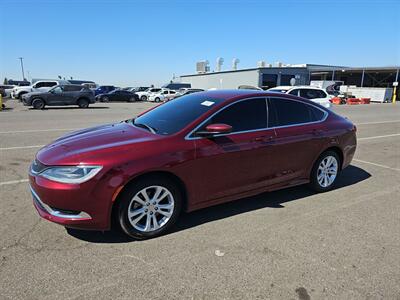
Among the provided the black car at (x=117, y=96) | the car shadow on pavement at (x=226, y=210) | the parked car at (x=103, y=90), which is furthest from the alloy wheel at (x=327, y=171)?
the parked car at (x=103, y=90)

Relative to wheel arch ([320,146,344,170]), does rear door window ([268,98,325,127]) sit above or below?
above

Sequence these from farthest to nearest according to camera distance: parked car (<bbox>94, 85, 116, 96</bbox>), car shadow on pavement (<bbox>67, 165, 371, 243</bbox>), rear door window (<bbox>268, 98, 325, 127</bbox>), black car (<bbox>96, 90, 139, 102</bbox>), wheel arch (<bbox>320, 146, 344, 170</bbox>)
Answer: parked car (<bbox>94, 85, 116, 96</bbox>), black car (<bbox>96, 90, 139, 102</bbox>), wheel arch (<bbox>320, 146, 344, 170</bbox>), rear door window (<bbox>268, 98, 325, 127</bbox>), car shadow on pavement (<bbox>67, 165, 371, 243</bbox>)

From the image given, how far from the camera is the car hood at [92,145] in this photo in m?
3.27

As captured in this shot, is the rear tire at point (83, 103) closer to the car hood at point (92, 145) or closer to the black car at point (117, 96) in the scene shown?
the black car at point (117, 96)

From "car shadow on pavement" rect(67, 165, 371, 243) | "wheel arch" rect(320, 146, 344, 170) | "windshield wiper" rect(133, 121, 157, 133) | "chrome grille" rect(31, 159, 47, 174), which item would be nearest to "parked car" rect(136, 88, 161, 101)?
"car shadow on pavement" rect(67, 165, 371, 243)

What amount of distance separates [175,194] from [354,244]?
6.65ft

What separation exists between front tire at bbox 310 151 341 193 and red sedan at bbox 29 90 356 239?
0.02m

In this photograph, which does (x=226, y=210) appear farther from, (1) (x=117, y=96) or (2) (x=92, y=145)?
(1) (x=117, y=96)

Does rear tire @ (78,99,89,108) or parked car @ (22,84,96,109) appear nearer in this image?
parked car @ (22,84,96,109)

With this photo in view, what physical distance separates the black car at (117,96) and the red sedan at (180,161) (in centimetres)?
3208

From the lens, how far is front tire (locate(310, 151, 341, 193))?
500 centimetres

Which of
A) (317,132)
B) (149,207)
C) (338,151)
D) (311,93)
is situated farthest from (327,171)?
(311,93)

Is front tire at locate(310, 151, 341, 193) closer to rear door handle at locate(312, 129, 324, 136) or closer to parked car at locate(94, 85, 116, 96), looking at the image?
rear door handle at locate(312, 129, 324, 136)

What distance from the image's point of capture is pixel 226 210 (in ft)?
14.3
